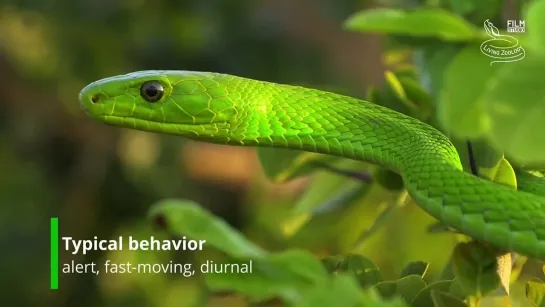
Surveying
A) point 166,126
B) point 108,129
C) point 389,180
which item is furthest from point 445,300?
point 108,129

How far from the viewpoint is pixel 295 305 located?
0.43m

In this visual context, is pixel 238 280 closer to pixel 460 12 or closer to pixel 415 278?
pixel 415 278

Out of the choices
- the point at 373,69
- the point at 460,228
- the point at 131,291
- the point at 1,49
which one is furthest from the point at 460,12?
the point at 373,69

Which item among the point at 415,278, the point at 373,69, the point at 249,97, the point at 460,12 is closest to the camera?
the point at 415,278

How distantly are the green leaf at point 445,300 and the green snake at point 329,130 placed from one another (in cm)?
8

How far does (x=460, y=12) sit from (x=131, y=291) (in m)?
2.22

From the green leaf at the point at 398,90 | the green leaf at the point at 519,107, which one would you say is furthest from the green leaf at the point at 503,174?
the green leaf at the point at 519,107

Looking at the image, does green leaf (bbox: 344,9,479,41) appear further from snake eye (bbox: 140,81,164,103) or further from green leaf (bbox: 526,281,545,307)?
snake eye (bbox: 140,81,164,103)

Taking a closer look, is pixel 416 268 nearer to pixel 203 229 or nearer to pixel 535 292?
pixel 535 292

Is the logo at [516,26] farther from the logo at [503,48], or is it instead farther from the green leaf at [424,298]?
the green leaf at [424,298]

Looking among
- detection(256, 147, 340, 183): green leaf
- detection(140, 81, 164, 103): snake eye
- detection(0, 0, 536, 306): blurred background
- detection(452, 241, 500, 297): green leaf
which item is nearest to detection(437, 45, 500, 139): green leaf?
detection(452, 241, 500, 297): green leaf

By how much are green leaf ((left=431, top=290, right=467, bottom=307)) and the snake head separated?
533mm

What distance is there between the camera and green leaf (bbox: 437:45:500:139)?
22.5 inches

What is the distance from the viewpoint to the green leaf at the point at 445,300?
61cm
